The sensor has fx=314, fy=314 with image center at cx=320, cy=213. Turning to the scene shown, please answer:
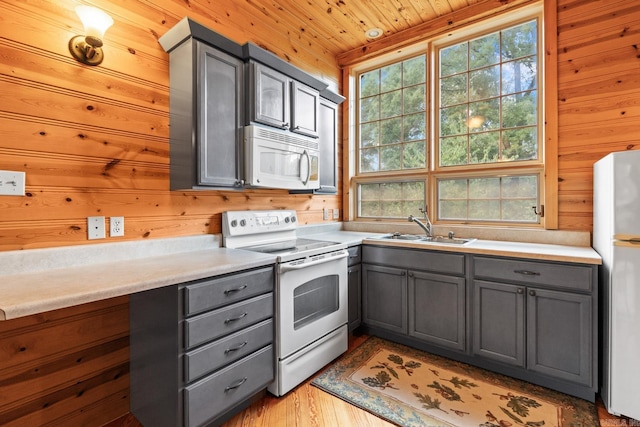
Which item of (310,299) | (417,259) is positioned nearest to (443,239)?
(417,259)

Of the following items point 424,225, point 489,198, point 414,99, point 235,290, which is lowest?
point 235,290

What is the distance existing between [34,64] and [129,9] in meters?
0.63

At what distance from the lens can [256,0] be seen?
100 inches

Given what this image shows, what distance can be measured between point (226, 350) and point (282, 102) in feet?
5.50

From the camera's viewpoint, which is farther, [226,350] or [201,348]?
[226,350]

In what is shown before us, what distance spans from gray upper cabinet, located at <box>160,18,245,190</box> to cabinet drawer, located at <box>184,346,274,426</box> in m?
1.04

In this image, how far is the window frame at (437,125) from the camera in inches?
94.3

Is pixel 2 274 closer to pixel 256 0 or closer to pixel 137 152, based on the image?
pixel 137 152

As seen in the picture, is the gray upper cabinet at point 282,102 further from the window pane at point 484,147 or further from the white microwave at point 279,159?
the window pane at point 484,147

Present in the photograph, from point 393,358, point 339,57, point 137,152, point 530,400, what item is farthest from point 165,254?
point 339,57

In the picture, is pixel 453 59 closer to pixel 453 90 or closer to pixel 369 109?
pixel 453 90

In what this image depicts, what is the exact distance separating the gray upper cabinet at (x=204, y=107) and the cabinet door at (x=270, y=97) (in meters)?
0.09

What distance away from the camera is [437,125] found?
9.86ft

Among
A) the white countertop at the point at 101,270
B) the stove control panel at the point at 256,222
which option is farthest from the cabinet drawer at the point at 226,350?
the stove control panel at the point at 256,222
